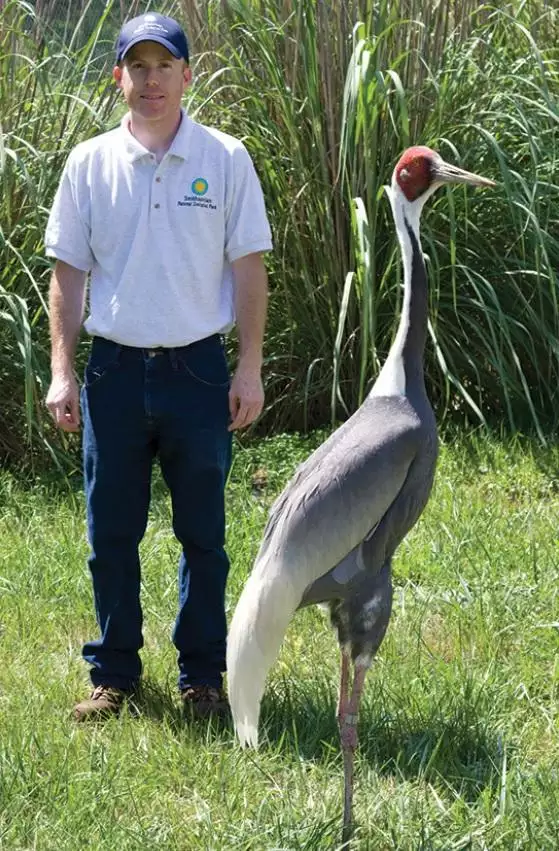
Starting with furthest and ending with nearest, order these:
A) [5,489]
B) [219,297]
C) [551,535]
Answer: [5,489] < [551,535] < [219,297]

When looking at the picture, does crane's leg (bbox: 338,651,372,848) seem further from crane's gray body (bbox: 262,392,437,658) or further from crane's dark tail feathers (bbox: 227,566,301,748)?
crane's dark tail feathers (bbox: 227,566,301,748)

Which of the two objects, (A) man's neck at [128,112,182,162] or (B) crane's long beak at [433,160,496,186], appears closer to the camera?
(B) crane's long beak at [433,160,496,186]

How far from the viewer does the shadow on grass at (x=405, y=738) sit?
3.44 m

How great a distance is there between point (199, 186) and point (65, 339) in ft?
1.95

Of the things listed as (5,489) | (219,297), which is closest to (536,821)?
(219,297)

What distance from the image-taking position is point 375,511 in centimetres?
332

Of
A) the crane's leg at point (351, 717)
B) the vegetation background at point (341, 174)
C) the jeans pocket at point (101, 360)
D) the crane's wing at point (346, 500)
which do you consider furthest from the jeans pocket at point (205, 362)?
the vegetation background at point (341, 174)

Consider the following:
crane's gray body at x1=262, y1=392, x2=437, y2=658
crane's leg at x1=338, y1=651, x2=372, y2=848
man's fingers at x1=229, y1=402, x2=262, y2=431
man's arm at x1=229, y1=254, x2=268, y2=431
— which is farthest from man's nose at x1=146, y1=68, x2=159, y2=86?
crane's leg at x1=338, y1=651, x2=372, y2=848

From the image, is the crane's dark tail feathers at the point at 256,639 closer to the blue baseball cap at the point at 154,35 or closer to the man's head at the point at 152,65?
the man's head at the point at 152,65

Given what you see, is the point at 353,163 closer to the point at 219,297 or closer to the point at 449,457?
the point at 449,457

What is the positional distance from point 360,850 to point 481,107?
13.0ft

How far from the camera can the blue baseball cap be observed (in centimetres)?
346

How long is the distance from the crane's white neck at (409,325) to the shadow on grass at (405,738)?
0.95 m

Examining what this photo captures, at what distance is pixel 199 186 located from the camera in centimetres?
356
